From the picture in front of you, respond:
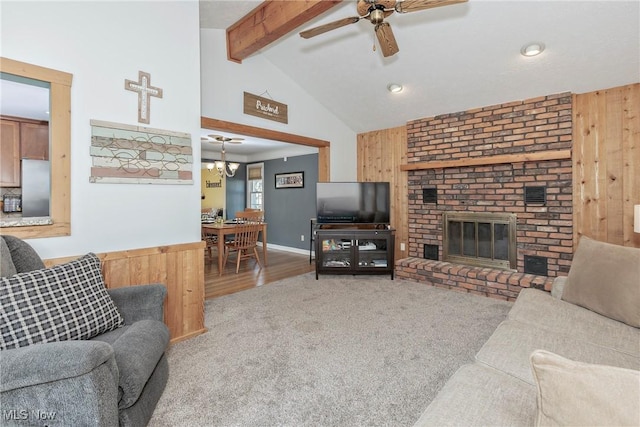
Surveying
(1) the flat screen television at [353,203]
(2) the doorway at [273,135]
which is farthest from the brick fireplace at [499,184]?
(2) the doorway at [273,135]

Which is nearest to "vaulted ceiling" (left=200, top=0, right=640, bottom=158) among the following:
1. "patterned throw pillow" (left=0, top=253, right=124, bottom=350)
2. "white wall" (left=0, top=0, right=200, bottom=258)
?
"white wall" (left=0, top=0, right=200, bottom=258)

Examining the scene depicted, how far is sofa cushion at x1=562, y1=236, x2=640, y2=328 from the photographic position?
1.79 metres

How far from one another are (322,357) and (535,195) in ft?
10.3

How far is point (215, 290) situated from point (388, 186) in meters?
2.79

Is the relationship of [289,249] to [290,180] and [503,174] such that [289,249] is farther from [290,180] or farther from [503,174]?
[503,174]

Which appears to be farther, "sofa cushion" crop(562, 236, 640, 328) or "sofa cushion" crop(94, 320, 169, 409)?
"sofa cushion" crop(562, 236, 640, 328)

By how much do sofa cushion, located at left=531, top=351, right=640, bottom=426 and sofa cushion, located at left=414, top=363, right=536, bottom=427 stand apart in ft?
1.18

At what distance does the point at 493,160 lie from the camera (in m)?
3.78

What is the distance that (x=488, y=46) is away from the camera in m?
3.03

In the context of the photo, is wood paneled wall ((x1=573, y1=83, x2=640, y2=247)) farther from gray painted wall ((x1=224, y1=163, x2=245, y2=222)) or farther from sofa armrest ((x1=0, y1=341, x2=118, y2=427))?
gray painted wall ((x1=224, y1=163, x2=245, y2=222))

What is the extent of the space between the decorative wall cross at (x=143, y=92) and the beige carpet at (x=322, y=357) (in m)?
1.77

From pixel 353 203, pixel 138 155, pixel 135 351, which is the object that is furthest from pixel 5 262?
pixel 353 203

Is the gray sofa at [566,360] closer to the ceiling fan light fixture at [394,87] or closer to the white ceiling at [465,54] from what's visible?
the white ceiling at [465,54]

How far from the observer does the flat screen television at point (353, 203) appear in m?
4.52
